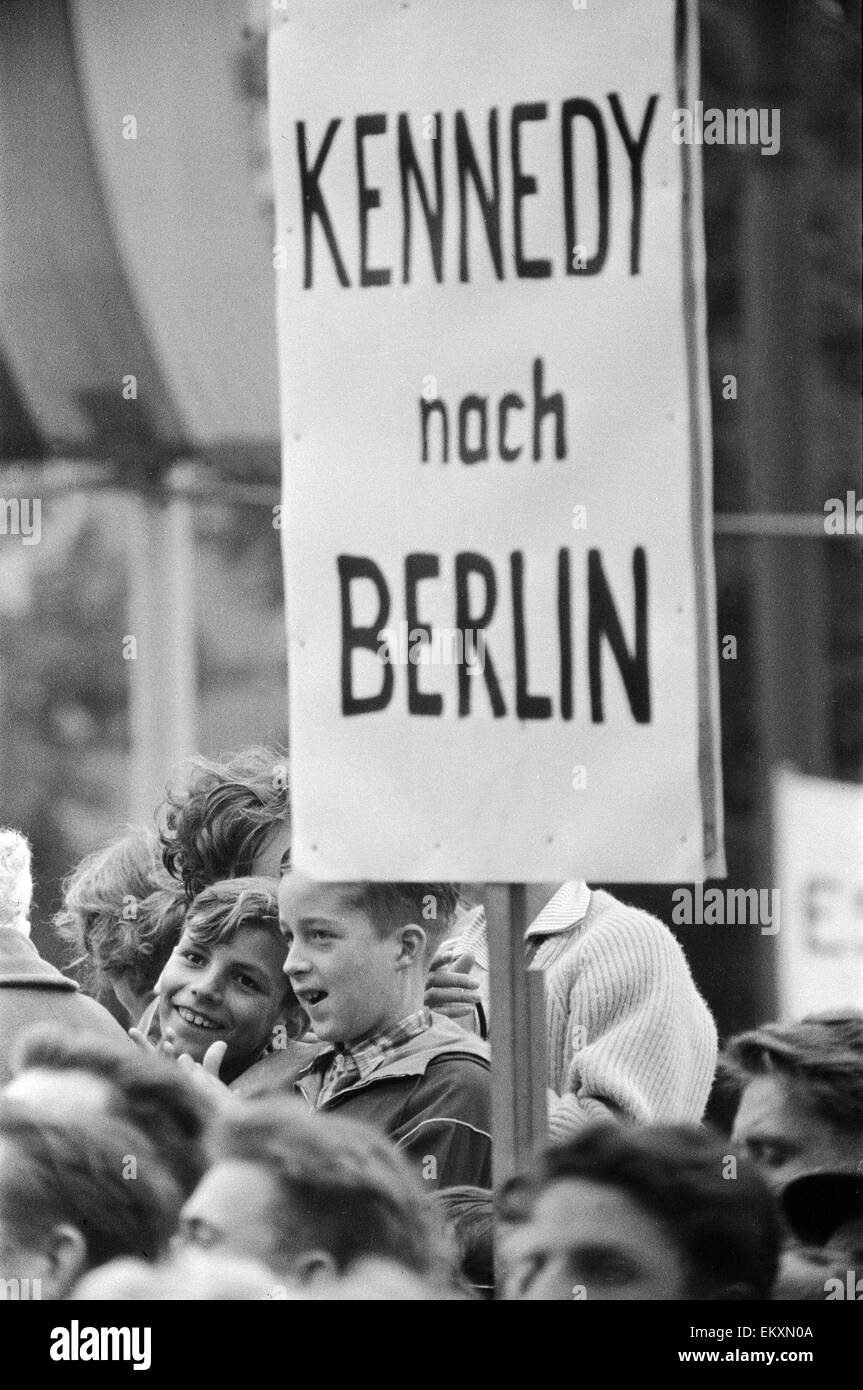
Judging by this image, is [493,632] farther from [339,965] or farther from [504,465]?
[339,965]

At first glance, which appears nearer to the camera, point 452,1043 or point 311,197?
point 311,197

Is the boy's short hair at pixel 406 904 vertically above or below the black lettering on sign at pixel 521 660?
below

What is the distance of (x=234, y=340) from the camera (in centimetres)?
322

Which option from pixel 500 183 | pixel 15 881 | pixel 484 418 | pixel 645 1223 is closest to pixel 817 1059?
pixel 645 1223

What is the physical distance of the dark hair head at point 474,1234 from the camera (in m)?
3.09

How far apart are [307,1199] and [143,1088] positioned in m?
0.34

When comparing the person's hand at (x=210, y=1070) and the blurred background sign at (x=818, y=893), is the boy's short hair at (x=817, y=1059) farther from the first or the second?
the person's hand at (x=210, y=1070)

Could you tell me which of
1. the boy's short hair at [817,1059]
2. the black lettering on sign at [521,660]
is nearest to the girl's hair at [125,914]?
the black lettering on sign at [521,660]

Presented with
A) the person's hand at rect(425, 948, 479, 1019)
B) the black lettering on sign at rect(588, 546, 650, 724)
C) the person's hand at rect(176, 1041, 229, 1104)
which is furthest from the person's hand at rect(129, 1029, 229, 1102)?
the black lettering on sign at rect(588, 546, 650, 724)

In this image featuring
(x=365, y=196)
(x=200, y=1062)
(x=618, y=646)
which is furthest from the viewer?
(x=200, y=1062)

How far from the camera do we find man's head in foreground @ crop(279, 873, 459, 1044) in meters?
3.12

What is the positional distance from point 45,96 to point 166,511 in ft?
2.47

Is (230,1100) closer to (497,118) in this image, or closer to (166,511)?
(166,511)

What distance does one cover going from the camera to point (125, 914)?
3252 mm
